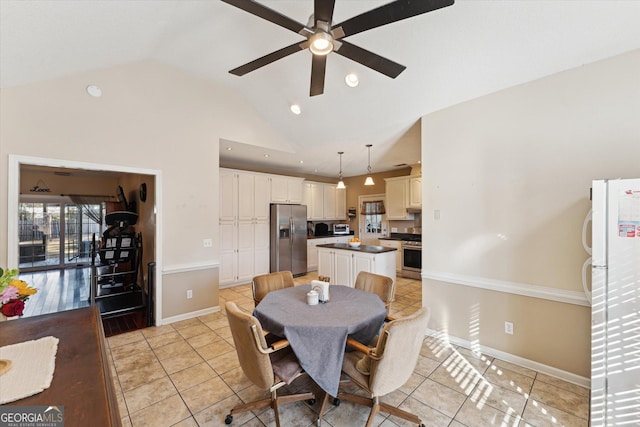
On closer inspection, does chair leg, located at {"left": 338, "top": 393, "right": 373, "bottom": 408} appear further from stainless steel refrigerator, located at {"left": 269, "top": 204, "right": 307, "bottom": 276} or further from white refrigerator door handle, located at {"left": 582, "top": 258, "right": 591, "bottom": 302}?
stainless steel refrigerator, located at {"left": 269, "top": 204, "right": 307, "bottom": 276}

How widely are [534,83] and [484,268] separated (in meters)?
1.91

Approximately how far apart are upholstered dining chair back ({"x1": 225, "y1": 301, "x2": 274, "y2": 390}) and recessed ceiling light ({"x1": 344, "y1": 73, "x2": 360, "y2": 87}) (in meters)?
2.85

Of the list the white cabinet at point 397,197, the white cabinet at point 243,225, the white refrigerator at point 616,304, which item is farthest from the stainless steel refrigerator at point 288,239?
the white refrigerator at point 616,304

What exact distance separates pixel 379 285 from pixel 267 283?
1.20 m

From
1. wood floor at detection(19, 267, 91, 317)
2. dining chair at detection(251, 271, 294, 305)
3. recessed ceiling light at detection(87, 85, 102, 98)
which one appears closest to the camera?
dining chair at detection(251, 271, 294, 305)

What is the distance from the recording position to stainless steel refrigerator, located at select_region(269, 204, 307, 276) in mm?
5793

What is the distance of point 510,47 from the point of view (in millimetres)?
Answer: 2318

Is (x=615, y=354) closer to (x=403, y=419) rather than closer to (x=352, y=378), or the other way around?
(x=403, y=419)

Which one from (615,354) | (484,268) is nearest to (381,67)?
(484,268)

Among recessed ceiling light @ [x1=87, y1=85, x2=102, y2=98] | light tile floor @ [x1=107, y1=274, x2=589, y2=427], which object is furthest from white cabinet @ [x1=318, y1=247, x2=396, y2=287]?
recessed ceiling light @ [x1=87, y1=85, x2=102, y2=98]

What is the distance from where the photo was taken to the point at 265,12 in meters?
1.71

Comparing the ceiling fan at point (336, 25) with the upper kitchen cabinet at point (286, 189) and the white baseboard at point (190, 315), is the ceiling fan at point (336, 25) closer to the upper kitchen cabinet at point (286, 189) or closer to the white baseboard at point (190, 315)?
the white baseboard at point (190, 315)

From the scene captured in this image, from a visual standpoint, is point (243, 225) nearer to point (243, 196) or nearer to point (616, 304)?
point (243, 196)

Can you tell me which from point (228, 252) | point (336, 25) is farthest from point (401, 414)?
point (228, 252)
